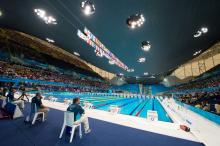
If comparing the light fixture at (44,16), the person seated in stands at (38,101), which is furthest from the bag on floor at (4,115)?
the light fixture at (44,16)

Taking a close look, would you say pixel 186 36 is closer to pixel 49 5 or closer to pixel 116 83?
pixel 49 5

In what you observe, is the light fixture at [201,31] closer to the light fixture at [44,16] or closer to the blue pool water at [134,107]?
the blue pool water at [134,107]

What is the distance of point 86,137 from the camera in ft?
12.2

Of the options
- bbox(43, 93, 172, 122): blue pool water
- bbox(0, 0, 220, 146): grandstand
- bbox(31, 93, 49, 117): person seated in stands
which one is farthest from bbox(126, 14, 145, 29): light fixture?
bbox(43, 93, 172, 122): blue pool water

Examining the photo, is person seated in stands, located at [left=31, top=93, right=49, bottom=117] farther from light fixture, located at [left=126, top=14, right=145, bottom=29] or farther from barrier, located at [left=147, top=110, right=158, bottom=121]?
light fixture, located at [left=126, top=14, right=145, bottom=29]

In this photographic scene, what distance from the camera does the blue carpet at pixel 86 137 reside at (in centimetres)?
334

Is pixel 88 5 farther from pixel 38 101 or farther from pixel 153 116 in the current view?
pixel 153 116

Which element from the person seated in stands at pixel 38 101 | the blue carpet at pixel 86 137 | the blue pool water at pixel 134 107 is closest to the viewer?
the blue carpet at pixel 86 137

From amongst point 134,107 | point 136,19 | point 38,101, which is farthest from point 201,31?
point 38,101

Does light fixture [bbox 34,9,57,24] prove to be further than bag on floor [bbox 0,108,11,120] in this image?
Yes

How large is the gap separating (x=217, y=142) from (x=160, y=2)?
5004 mm

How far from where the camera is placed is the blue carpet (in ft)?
11.0

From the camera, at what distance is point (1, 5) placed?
22.1ft

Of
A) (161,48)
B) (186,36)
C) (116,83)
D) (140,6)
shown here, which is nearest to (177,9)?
(140,6)
